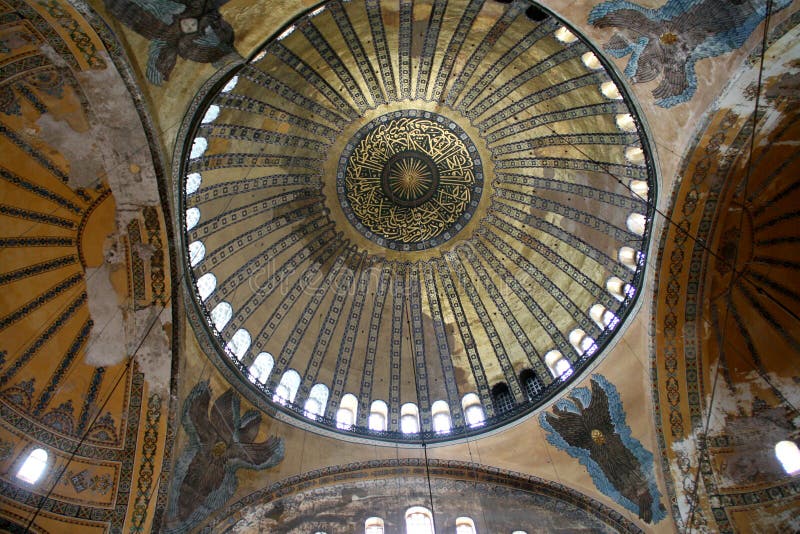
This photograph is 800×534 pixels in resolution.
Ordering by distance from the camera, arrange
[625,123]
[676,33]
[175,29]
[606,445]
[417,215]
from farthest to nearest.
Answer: [417,215]
[606,445]
[625,123]
[676,33]
[175,29]

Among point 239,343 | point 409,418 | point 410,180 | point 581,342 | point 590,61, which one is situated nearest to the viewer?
point 590,61

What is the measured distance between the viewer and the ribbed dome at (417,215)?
38.9 feet

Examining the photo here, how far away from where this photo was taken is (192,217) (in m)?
11.8

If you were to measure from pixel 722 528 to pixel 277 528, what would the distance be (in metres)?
8.25

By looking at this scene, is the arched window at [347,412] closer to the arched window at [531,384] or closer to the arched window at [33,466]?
the arched window at [531,384]

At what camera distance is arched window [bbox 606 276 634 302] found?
1241cm

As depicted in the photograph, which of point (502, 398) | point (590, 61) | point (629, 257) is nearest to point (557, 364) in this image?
point (502, 398)

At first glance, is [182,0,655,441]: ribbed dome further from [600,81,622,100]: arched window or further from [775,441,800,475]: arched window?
[775,441,800,475]: arched window

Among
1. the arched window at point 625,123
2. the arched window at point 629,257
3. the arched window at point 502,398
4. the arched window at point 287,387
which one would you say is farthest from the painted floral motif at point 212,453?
the arched window at point 625,123

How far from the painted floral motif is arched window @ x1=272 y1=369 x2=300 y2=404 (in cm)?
73

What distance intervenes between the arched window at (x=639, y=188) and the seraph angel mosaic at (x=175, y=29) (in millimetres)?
8192

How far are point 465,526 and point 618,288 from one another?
19.6 ft

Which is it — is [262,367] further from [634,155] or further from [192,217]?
[634,155]

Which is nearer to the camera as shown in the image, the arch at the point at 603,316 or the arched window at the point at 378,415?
the arch at the point at 603,316
